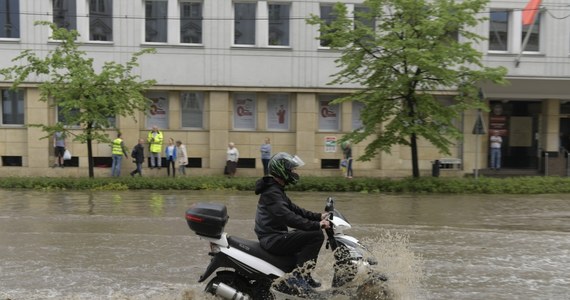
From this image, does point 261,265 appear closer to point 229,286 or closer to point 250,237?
point 229,286

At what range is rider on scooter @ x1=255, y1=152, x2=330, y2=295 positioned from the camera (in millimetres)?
5641

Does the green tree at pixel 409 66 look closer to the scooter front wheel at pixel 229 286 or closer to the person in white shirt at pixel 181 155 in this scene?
the person in white shirt at pixel 181 155

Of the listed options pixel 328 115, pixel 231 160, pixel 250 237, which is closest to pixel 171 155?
pixel 231 160

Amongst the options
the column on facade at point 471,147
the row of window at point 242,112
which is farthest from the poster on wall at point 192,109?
the column on facade at point 471,147

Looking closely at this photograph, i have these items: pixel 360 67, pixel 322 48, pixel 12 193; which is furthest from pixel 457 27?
pixel 12 193

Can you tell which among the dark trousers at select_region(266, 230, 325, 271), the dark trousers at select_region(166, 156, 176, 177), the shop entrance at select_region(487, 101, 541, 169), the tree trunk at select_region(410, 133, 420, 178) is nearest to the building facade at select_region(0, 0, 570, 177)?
the shop entrance at select_region(487, 101, 541, 169)

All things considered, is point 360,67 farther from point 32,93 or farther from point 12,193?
point 32,93

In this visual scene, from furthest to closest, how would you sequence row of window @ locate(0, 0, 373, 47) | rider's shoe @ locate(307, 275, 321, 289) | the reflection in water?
row of window @ locate(0, 0, 373, 47) < the reflection in water < rider's shoe @ locate(307, 275, 321, 289)

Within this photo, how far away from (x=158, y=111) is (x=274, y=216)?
2082 cm

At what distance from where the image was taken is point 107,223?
11961 mm

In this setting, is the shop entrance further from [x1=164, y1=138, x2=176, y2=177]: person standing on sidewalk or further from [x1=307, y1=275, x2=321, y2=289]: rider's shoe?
[x1=307, y1=275, x2=321, y2=289]: rider's shoe

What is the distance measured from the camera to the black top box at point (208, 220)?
5.55m

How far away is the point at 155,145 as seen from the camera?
24.3m

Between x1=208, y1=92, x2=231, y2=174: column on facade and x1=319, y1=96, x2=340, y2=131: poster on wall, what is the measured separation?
423cm
